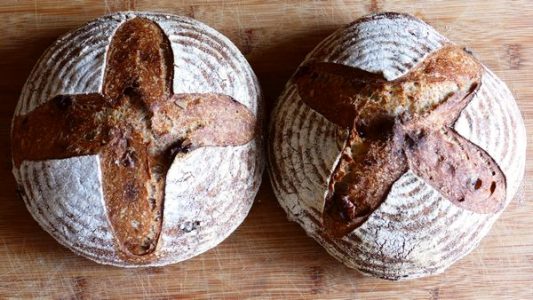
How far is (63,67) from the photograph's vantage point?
1.87 meters

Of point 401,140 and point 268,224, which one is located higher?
point 401,140

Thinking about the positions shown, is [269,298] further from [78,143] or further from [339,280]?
[78,143]

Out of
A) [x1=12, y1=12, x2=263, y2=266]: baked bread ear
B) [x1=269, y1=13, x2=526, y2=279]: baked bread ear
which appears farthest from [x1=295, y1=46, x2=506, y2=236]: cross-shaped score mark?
[x1=12, y1=12, x2=263, y2=266]: baked bread ear

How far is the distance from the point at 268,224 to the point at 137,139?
59 cm

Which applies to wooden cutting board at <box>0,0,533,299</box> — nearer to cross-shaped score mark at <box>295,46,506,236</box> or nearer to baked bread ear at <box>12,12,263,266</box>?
baked bread ear at <box>12,12,263,266</box>

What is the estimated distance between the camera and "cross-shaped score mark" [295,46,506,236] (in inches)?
69.4

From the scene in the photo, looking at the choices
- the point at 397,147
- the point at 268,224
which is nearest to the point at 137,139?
the point at 268,224

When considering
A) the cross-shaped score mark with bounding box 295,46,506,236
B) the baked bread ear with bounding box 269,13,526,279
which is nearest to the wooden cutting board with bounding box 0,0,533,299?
the baked bread ear with bounding box 269,13,526,279

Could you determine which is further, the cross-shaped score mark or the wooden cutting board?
the wooden cutting board

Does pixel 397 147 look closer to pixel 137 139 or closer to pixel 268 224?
pixel 268 224

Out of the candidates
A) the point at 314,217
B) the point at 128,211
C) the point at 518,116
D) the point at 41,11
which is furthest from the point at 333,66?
the point at 41,11

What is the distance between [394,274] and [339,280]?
0.83ft

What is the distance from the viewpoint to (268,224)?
2.17 meters

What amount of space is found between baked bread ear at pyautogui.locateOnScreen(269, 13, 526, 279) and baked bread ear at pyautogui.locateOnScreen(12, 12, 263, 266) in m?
0.21
